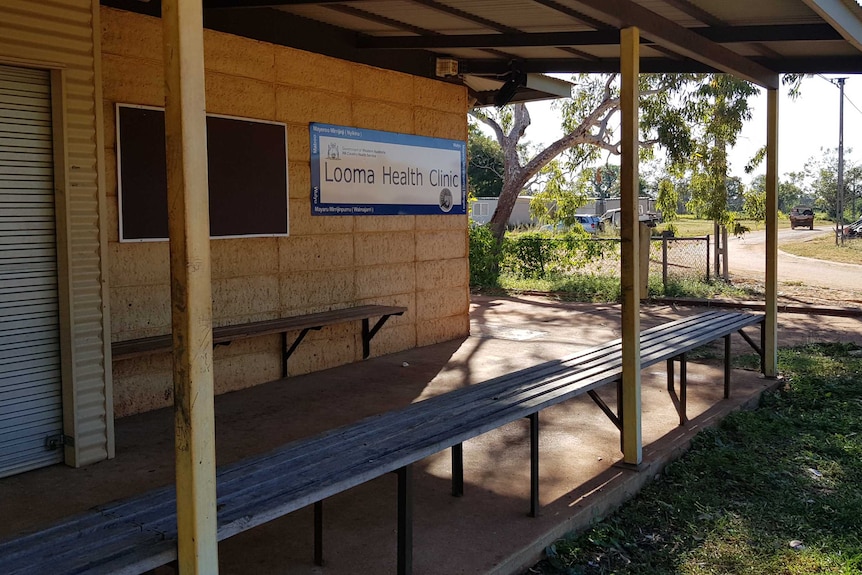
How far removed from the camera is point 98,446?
195 inches

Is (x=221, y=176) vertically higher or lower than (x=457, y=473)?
higher

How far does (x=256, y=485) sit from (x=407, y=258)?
570cm

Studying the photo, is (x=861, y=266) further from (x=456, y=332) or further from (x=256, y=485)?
(x=256, y=485)

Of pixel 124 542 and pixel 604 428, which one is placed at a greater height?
pixel 124 542

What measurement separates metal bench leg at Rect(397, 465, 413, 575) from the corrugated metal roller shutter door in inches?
99.1

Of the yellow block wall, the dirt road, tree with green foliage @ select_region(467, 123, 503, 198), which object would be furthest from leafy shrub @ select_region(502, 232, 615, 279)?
tree with green foliage @ select_region(467, 123, 503, 198)

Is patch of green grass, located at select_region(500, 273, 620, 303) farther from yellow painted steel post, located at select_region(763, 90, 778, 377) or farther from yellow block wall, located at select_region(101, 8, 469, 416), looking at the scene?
yellow painted steel post, located at select_region(763, 90, 778, 377)

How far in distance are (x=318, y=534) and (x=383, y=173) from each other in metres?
5.14

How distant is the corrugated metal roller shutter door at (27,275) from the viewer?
4551mm

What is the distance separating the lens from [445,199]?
9109 millimetres

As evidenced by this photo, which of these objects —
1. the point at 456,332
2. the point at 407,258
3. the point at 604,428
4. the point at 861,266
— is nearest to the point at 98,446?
the point at 604,428

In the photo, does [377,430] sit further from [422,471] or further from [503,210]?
[503,210]

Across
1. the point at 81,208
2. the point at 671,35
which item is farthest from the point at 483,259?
the point at 81,208

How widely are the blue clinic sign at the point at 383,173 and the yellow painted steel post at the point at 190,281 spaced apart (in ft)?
16.1
